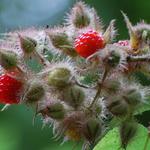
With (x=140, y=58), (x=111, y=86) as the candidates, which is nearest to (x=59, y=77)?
(x=111, y=86)

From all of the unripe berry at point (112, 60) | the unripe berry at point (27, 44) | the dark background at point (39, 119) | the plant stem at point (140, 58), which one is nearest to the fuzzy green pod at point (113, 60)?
the unripe berry at point (112, 60)

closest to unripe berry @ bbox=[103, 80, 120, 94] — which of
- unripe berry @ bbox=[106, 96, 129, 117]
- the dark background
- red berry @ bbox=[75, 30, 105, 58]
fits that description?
unripe berry @ bbox=[106, 96, 129, 117]

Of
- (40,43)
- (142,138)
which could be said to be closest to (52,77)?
(40,43)

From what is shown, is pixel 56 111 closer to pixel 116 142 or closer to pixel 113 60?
pixel 113 60

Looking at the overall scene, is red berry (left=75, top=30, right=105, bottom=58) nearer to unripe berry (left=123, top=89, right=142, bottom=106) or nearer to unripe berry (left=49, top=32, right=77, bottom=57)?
unripe berry (left=49, top=32, right=77, bottom=57)

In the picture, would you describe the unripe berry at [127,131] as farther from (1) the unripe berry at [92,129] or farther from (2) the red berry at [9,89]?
(2) the red berry at [9,89]

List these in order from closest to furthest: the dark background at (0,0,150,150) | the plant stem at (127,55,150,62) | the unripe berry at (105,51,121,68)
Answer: the unripe berry at (105,51,121,68) < the plant stem at (127,55,150,62) < the dark background at (0,0,150,150)

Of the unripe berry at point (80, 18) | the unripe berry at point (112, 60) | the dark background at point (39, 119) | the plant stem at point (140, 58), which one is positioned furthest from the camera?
the dark background at point (39, 119)
